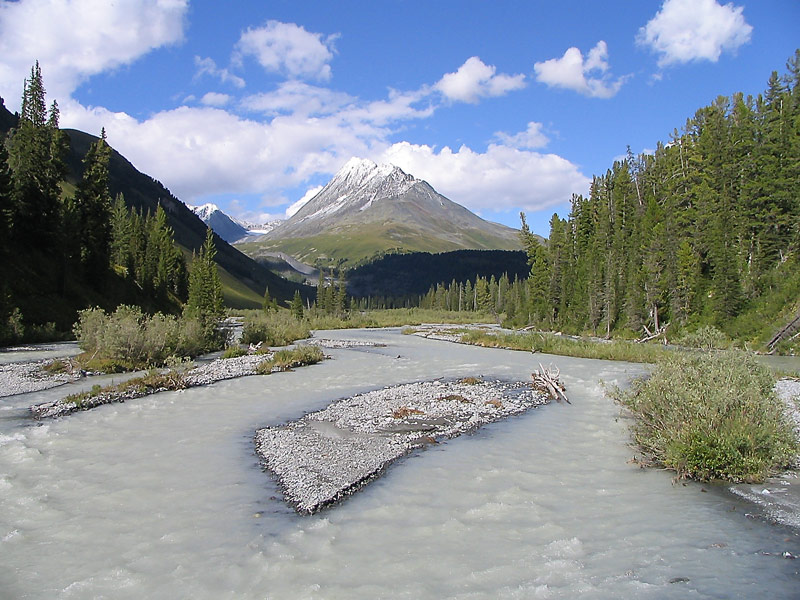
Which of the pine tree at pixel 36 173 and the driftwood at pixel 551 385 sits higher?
the pine tree at pixel 36 173

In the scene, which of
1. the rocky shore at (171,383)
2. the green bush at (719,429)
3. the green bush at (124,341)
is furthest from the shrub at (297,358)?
the green bush at (719,429)

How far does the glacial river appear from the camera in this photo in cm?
689

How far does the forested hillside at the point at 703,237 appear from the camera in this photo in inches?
1900

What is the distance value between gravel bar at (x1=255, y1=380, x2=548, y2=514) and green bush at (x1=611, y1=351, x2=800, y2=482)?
5.65 m

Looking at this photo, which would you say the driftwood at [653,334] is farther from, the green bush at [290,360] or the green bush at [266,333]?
the green bush at [266,333]

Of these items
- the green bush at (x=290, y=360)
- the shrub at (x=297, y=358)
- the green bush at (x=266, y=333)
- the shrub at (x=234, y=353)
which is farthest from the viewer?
the green bush at (x=266, y=333)

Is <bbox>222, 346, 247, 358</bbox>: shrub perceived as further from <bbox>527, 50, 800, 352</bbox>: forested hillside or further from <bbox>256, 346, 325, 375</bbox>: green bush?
<bbox>527, 50, 800, 352</bbox>: forested hillside

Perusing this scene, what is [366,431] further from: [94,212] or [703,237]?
[94,212]

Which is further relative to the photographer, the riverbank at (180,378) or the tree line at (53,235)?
the tree line at (53,235)

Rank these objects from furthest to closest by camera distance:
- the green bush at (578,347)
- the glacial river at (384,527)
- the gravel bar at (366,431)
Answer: the green bush at (578,347), the gravel bar at (366,431), the glacial river at (384,527)

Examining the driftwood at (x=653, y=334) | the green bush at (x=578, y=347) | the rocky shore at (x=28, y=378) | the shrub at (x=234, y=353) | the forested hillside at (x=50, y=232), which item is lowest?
the rocky shore at (x=28, y=378)

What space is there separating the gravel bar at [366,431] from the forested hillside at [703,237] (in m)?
32.4

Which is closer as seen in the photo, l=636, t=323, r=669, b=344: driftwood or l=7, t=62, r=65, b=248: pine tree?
l=636, t=323, r=669, b=344: driftwood

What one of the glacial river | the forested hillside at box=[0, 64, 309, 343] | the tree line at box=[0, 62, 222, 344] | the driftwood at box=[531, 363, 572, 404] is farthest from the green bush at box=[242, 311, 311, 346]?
the glacial river
